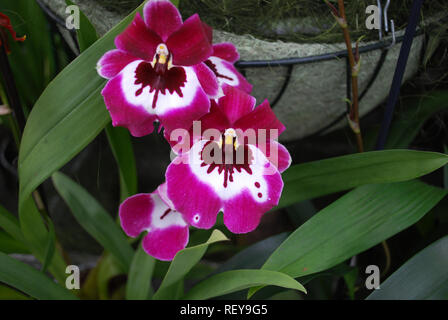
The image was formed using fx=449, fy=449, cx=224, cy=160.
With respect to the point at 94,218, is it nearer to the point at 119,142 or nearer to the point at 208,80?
the point at 119,142

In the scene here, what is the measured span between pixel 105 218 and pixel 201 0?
0.40 m

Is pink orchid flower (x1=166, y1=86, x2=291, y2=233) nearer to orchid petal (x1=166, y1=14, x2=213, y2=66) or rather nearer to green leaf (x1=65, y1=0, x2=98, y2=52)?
orchid petal (x1=166, y1=14, x2=213, y2=66)

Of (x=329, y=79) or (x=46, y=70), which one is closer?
(x=329, y=79)

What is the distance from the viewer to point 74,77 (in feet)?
1.77

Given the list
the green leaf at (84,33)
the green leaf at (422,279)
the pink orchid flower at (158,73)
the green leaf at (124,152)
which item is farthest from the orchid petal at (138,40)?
the green leaf at (422,279)

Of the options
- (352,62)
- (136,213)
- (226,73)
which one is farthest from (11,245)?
(352,62)

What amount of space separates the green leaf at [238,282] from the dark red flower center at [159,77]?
24 cm

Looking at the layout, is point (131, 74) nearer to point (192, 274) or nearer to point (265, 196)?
point (265, 196)

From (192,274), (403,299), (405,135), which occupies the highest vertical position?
(405,135)

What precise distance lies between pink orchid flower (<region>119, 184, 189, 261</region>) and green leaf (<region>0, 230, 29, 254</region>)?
28 centimetres

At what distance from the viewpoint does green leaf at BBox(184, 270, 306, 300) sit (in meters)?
0.52

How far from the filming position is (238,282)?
1.88 feet

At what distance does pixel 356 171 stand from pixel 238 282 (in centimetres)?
21
